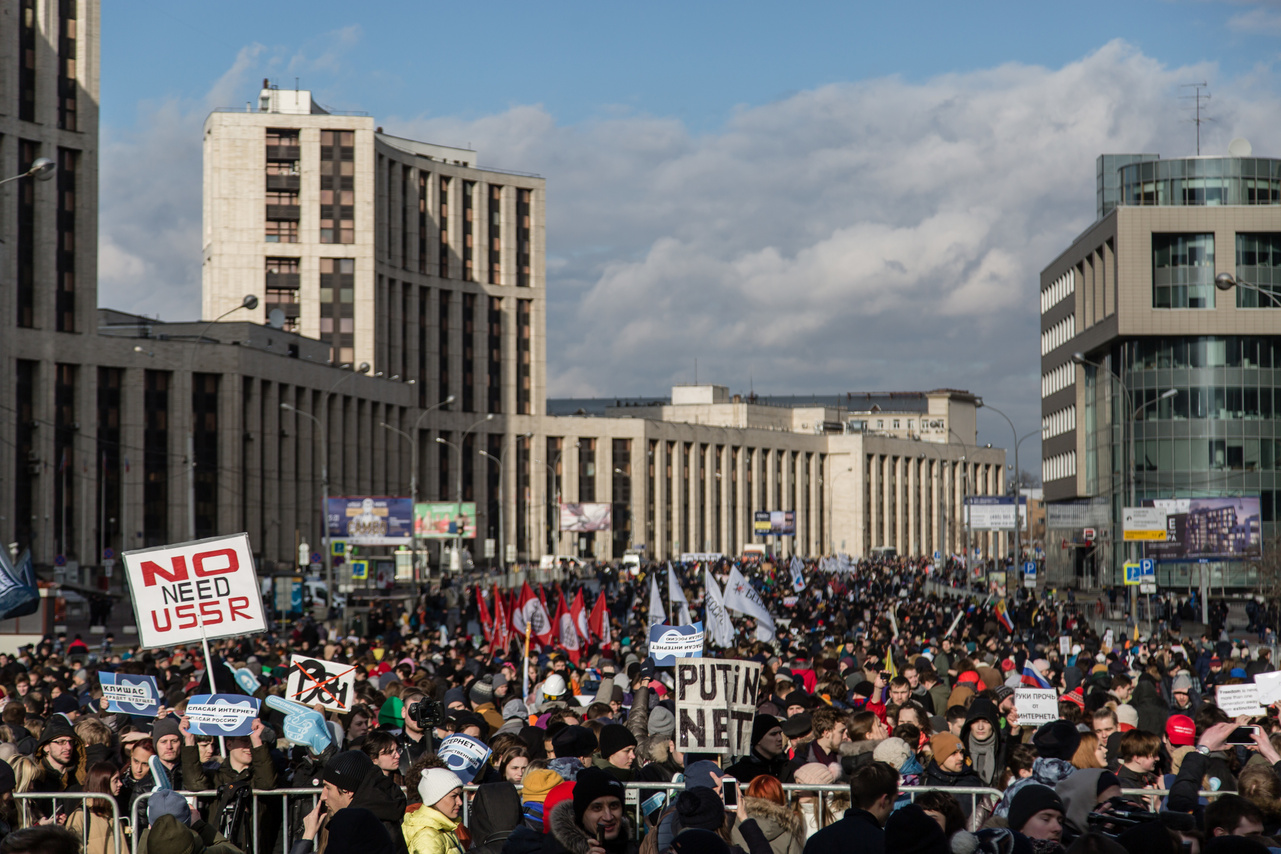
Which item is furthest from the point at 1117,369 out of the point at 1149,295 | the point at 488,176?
the point at 488,176

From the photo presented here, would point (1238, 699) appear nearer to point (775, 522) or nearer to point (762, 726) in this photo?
point (762, 726)

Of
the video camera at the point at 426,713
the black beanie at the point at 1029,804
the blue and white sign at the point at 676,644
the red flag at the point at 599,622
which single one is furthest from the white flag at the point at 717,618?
the black beanie at the point at 1029,804

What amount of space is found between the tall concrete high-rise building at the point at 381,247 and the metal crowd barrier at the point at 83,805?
92.8m

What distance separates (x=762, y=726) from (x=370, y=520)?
170 feet

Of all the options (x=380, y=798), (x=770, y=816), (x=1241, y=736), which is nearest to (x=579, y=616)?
(x=1241, y=736)

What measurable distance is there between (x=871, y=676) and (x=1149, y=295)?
5428 cm

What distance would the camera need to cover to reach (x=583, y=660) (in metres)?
22.8

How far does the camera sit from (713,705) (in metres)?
9.16

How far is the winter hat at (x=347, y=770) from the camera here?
7.62 metres

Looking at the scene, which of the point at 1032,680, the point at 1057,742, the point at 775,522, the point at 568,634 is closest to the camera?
the point at 1057,742

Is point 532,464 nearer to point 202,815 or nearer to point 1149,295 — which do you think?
point 1149,295

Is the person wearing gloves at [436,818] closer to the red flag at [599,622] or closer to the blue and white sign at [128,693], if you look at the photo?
the blue and white sign at [128,693]

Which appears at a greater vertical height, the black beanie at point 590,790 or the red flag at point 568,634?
the black beanie at point 590,790

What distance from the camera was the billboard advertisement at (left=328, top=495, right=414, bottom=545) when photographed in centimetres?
5922
